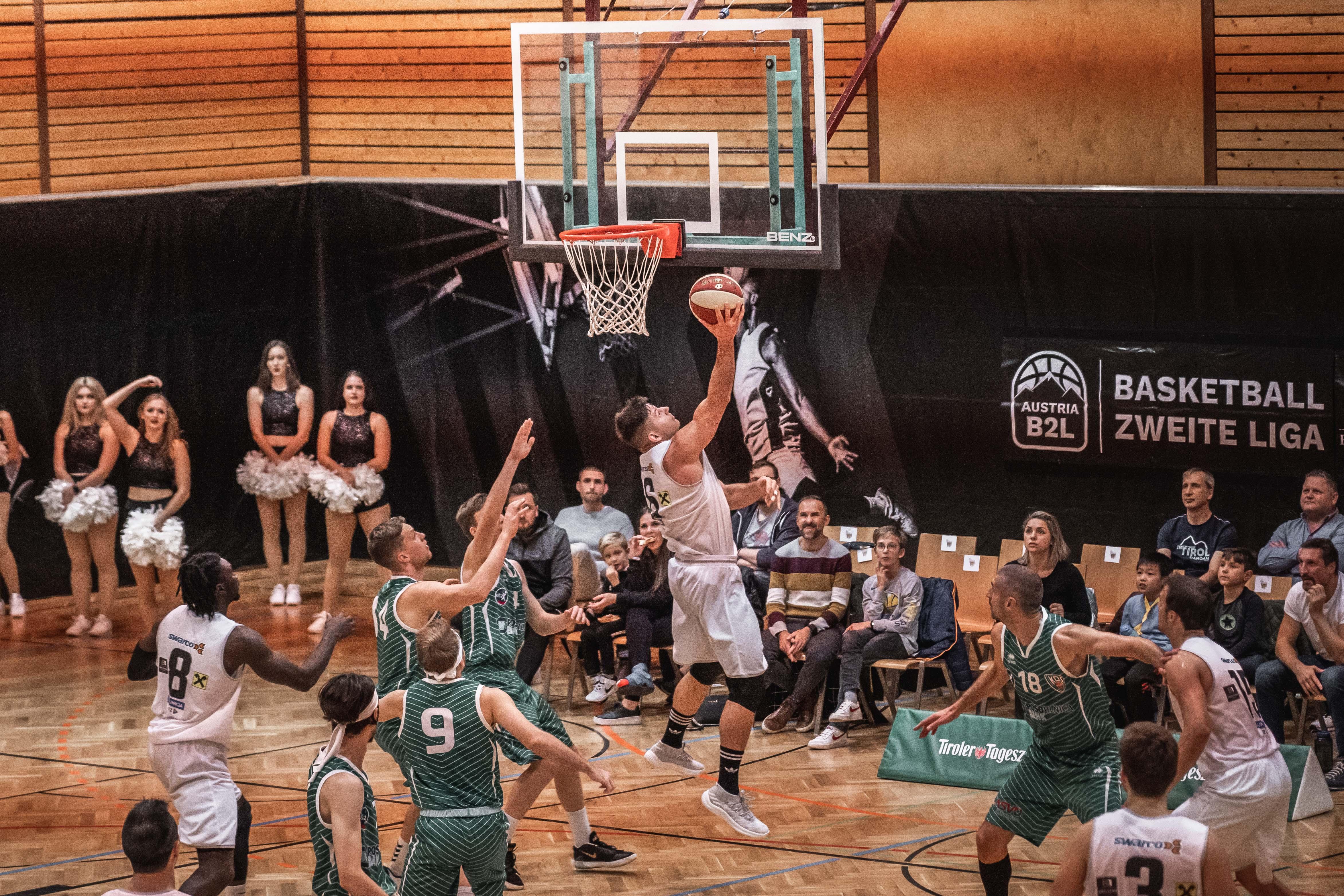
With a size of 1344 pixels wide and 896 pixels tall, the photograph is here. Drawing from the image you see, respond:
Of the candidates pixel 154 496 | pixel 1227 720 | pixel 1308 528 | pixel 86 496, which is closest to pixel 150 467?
pixel 154 496

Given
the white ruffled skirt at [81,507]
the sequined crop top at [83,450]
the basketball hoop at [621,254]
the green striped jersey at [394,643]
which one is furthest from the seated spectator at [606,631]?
the sequined crop top at [83,450]

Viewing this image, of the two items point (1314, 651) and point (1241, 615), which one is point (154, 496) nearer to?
point (1241, 615)

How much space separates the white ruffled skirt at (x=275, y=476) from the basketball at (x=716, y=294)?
6751 millimetres

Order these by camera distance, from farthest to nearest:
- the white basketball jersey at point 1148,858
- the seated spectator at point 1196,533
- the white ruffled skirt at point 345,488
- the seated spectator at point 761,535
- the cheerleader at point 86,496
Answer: the white ruffled skirt at point 345,488 → the cheerleader at point 86,496 → the seated spectator at point 761,535 → the seated spectator at point 1196,533 → the white basketball jersey at point 1148,858

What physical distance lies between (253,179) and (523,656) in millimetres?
6049

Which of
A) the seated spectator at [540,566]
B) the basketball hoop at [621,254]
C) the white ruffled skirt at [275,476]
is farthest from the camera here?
the white ruffled skirt at [275,476]

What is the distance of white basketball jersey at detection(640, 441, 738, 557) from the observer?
716 centimetres

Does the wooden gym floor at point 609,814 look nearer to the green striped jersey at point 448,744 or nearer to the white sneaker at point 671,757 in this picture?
the white sneaker at point 671,757

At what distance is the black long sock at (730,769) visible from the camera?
24.3ft

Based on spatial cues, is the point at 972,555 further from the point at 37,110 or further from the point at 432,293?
the point at 37,110

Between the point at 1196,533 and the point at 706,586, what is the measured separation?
388cm

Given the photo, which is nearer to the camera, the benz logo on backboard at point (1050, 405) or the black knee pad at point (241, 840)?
the black knee pad at point (241, 840)

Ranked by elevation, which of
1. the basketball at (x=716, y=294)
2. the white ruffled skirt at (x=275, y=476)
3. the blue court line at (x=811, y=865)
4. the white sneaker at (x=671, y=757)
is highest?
the basketball at (x=716, y=294)

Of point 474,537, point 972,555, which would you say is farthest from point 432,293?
point 474,537
